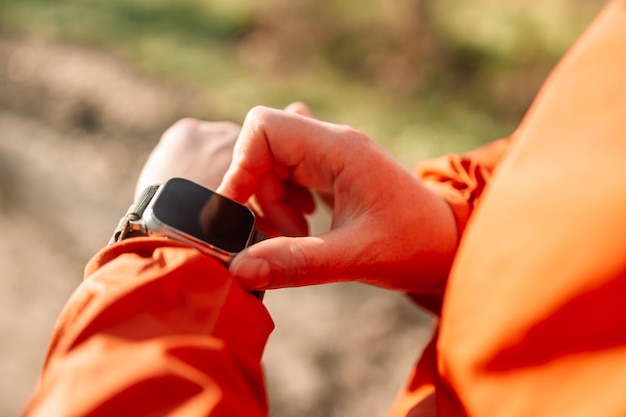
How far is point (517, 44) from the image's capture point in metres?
2.64

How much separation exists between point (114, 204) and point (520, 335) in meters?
1.67

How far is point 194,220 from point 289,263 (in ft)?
0.40

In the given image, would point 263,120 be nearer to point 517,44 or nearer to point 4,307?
point 4,307

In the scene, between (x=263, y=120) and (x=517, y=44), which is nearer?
(x=263, y=120)

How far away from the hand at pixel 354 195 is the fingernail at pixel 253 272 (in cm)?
7

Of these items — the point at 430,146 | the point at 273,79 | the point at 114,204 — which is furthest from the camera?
the point at 273,79

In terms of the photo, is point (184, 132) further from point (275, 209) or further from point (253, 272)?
point (253, 272)

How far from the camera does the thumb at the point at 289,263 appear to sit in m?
0.73

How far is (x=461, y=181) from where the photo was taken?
99cm

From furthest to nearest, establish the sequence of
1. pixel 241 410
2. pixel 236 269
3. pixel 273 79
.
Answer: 1. pixel 273 79
2. pixel 236 269
3. pixel 241 410

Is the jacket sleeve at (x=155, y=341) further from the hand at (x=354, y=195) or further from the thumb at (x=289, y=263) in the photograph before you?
the hand at (x=354, y=195)

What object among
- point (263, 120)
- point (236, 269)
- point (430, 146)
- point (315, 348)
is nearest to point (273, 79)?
point (430, 146)

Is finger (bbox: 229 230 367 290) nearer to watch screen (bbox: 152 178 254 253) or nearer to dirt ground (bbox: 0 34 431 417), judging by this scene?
watch screen (bbox: 152 178 254 253)

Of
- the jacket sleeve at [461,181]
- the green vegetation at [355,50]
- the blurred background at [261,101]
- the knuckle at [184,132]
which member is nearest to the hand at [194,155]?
the knuckle at [184,132]
